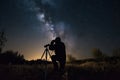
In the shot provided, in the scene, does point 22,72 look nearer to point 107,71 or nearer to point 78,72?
point 78,72

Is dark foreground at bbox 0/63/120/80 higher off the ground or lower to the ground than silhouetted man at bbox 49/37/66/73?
lower

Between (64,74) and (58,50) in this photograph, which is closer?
(64,74)

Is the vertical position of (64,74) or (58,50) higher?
(58,50)

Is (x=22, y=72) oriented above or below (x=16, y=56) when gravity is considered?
below

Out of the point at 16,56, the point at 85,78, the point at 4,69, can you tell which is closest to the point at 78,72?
the point at 85,78

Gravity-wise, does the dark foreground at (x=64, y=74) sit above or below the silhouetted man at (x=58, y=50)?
below

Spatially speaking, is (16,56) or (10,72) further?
(16,56)

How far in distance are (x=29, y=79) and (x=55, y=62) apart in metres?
2.55

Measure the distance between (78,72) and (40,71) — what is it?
2875 millimetres

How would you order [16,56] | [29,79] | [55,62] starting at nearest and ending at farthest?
[29,79] < [55,62] < [16,56]

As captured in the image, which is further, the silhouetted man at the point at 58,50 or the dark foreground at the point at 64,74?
the silhouetted man at the point at 58,50

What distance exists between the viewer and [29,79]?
19703 millimetres

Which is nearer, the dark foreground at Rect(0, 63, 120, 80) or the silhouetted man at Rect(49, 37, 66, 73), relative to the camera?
the dark foreground at Rect(0, 63, 120, 80)

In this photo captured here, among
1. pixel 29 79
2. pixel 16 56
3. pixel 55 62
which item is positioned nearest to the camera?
pixel 29 79
